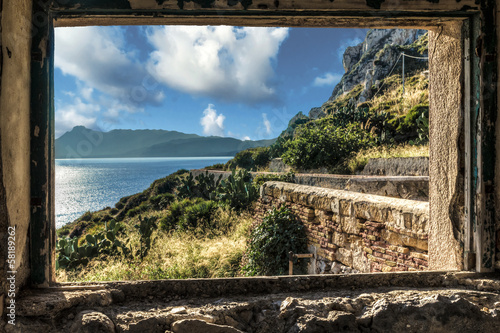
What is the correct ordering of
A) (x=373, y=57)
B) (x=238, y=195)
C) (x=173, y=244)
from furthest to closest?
1. (x=373, y=57)
2. (x=238, y=195)
3. (x=173, y=244)

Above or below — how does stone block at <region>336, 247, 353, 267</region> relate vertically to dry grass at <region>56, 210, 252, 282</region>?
above

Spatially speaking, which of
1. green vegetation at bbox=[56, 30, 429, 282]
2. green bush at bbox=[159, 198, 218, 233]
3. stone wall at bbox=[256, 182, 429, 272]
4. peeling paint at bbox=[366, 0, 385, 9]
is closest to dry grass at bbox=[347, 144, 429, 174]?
green vegetation at bbox=[56, 30, 429, 282]

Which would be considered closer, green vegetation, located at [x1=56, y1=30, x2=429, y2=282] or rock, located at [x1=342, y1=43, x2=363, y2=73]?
green vegetation, located at [x1=56, y1=30, x2=429, y2=282]

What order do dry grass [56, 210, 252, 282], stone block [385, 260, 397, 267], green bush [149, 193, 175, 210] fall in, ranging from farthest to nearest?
green bush [149, 193, 175, 210], dry grass [56, 210, 252, 282], stone block [385, 260, 397, 267]

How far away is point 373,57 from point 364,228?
4988cm

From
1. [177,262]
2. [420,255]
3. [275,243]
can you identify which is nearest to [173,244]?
[177,262]

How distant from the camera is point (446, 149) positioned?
2.14 m

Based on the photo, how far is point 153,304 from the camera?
181 cm

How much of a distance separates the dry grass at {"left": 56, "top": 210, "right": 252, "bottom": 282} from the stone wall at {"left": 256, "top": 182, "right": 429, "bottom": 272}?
197 cm

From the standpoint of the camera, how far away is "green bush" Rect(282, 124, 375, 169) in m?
12.0

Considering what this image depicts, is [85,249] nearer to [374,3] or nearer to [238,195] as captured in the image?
[238,195]

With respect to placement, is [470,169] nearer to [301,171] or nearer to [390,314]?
[390,314]

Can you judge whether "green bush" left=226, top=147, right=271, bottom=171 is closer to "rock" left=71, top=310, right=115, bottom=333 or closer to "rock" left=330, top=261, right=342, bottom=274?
"rock" left=330, top=261, right=342, bottom=274

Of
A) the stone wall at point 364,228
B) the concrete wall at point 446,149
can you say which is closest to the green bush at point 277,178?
the stone wall at point 364,228
